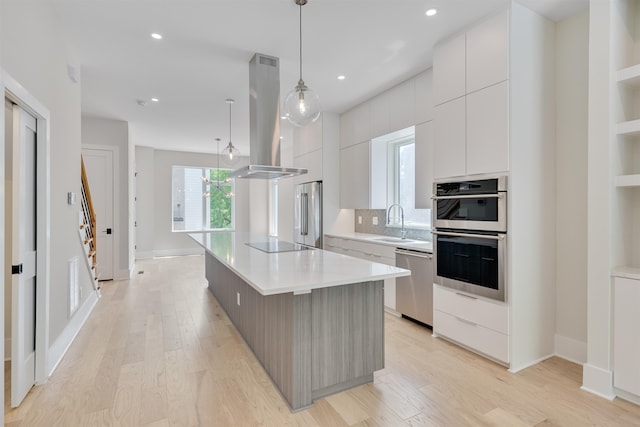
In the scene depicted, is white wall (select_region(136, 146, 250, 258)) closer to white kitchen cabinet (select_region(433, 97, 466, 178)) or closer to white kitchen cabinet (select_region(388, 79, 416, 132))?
white kitchen cabinet (select_region(388, 79, 416, 132))

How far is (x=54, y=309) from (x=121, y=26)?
2.46 meters

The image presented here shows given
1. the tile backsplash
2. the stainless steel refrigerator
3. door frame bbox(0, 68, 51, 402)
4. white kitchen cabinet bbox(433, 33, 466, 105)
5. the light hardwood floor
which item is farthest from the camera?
the stainless steel refrigerator

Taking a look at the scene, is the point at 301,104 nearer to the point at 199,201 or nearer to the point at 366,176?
the point at 366,176

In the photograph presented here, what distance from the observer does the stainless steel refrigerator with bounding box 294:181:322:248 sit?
16.3ft

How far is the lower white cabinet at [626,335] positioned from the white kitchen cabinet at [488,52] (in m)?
1.67

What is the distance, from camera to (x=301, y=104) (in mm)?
2332

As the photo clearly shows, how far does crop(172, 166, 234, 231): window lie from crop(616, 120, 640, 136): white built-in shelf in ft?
25.1

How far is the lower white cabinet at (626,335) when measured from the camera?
6.61ft

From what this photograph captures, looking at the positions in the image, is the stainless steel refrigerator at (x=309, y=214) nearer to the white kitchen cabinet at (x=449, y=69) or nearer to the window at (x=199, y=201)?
the white kitchen cabinet at (x=449, y=69)

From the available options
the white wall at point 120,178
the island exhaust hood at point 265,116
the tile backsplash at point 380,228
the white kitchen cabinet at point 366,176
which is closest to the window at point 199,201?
the white wall at point 120,178

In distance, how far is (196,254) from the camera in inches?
339

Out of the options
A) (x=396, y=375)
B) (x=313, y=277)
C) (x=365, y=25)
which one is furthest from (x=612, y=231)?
(x=365, y=25)

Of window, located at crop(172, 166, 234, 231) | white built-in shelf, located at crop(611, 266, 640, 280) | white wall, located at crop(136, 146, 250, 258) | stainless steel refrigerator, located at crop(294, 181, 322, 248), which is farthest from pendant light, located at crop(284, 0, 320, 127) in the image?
window, located at crop(172, 166, 234, 231)

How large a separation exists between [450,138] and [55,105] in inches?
135
